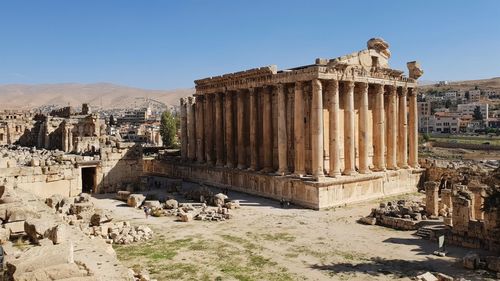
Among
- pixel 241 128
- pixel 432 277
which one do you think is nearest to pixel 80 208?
pixel 241 128

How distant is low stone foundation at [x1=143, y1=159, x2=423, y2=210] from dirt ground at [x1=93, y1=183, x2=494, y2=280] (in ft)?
6.16

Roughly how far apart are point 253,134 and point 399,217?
46.2 ft

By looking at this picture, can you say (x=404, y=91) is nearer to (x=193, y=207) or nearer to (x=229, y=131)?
(x=229, y=131)

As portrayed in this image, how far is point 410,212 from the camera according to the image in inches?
920

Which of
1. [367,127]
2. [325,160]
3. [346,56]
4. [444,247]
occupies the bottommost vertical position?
[444,247]

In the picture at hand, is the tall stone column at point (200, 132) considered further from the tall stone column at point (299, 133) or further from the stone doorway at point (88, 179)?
the tall stone column at point (299, 133)

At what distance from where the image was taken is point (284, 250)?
18.6 metres

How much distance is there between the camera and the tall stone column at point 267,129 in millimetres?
32500

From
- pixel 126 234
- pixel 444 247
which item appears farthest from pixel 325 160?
pixel 126 234

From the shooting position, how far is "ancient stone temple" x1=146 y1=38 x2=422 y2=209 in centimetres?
2841

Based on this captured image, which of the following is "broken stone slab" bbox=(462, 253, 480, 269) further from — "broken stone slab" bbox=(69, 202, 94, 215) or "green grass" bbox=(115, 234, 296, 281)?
"broken stone slab" bbox=(69, 202, 94, 215)

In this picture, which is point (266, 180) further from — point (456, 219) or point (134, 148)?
point (456, 219)

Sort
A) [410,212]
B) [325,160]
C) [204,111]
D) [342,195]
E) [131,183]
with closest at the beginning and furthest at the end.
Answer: [410,212] → [342,195] → [325,160] → [131,183] → [204,111]

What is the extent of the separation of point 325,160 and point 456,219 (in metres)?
11.6
